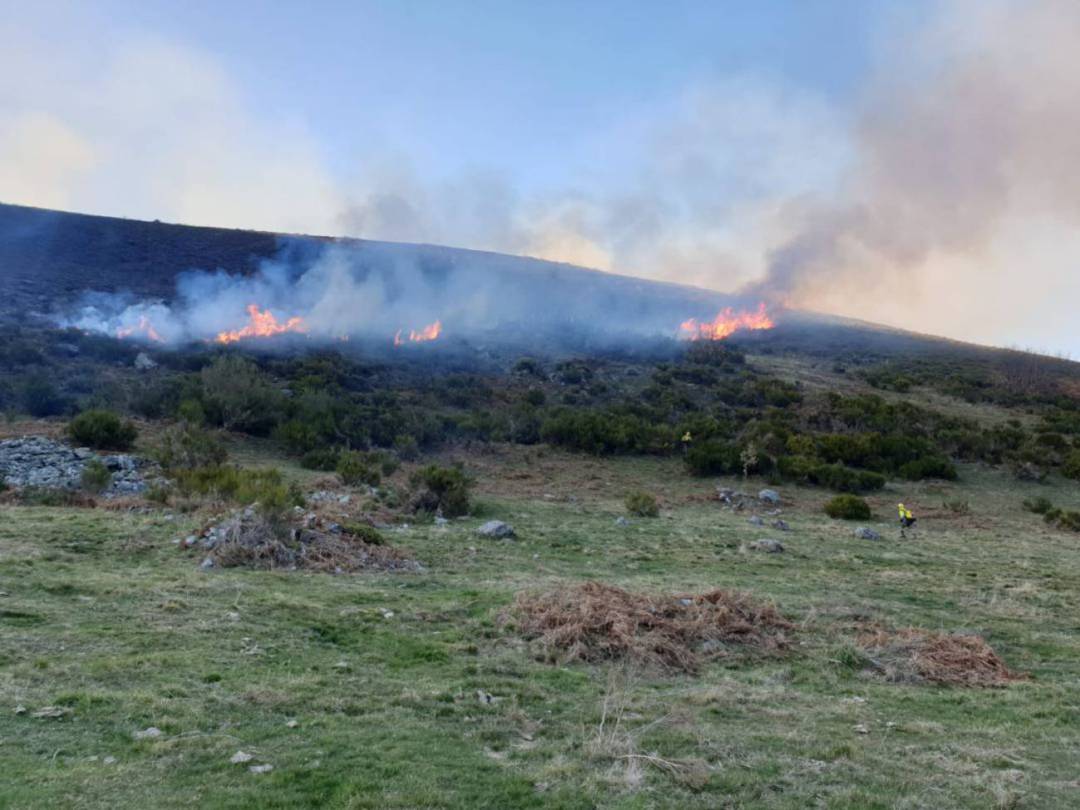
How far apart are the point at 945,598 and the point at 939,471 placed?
17.0m

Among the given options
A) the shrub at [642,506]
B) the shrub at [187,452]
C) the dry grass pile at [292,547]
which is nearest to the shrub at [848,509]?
the shrub at [642,506]

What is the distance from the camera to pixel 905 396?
43969 millimetres

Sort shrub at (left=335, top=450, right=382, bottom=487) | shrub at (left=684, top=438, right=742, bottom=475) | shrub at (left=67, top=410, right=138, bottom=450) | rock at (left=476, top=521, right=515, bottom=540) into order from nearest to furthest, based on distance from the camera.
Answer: rock at (left=476, top=521, right=515, bottom=540) < shrub at (left=335, top=450, right=382, bottom=487) < shrub at (left=67, top=410, right=138, bottom=450) < shrub at (left=684, top=438, right=742, bottom=475)

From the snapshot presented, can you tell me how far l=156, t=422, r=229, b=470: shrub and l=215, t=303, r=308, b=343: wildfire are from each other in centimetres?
2164

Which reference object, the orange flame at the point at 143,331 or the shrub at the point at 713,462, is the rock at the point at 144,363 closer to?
the orange flame at the point at 143,331

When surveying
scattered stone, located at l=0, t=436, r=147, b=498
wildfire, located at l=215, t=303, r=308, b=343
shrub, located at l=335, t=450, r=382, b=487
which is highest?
wildfire, located at l=215, t=303, r=308, b=343

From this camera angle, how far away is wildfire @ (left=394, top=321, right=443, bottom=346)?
4938 cm

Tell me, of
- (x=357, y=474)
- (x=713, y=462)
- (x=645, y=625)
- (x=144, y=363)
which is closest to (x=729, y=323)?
(x=713, y=462)

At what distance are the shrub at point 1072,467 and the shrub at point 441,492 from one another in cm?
2359

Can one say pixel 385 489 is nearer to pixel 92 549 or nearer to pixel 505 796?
pixel 92 549

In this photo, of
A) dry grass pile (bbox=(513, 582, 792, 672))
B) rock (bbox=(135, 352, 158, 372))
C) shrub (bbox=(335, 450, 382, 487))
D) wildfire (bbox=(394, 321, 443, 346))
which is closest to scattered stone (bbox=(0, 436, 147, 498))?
shrub (bbox=(335, 450, 382, 487))

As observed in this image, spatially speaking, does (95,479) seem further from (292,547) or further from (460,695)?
(460,695)

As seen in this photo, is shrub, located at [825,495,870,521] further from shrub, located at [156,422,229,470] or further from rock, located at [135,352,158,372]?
rock, located at [135,352,158,372]

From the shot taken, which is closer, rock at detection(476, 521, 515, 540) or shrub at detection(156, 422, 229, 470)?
rock at detection(476, 521, 515, 540)
